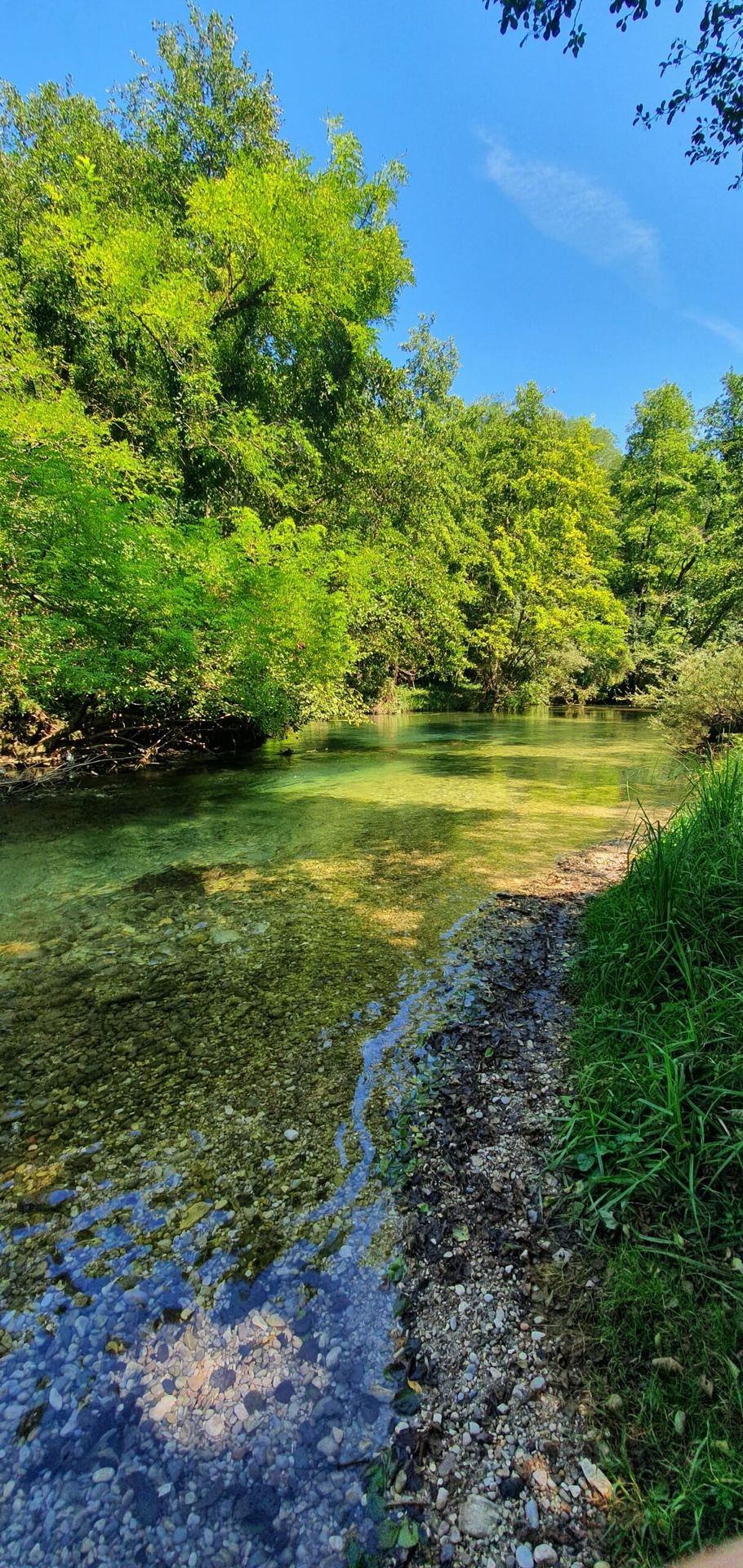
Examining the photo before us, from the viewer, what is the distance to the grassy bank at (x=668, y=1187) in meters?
1.52

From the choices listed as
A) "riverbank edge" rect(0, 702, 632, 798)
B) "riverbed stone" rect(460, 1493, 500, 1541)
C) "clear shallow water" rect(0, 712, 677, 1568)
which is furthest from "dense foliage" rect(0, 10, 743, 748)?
"riverbed stone" rect(460, 1493, 500, 1541)

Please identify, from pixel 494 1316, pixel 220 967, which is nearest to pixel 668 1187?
pixel 494 1316

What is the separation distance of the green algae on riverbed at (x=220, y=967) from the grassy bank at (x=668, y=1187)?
115cm

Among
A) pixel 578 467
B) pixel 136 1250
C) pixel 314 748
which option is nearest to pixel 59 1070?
pixel 136 1250

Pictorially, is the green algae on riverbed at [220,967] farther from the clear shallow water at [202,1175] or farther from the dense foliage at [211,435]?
the dense foliage at [211,435]

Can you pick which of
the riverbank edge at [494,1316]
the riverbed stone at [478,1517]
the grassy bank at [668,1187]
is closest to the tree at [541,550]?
the grassy bank at [668,1187]

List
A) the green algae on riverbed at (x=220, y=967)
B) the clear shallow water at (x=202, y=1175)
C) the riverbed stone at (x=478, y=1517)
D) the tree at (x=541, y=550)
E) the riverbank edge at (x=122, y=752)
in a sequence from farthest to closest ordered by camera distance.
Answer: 1. the tree at (x=541, y=550)
2. the riverbank edge at (x=122, y=752)
3. the green algae on riverbed at (x=220, y=967)
4. the clear shallow water at (x=202, y=1175)
5. the riverbed stone at (x=478, y=1517)

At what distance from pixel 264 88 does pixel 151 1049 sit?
94.1 feet

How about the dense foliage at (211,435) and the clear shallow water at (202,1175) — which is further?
the dense foliage at (211,435)

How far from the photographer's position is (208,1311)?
2.08m

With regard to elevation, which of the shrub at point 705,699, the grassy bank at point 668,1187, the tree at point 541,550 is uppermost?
the tree at point 541,550

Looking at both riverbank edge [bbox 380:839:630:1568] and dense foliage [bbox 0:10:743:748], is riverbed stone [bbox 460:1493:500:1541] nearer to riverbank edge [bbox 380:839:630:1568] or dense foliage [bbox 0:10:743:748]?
riverbank edge [bbox 380:839:630:1568]

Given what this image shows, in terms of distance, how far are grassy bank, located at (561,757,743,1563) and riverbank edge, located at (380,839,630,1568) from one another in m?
0.10

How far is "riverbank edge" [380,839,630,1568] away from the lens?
150 cm
